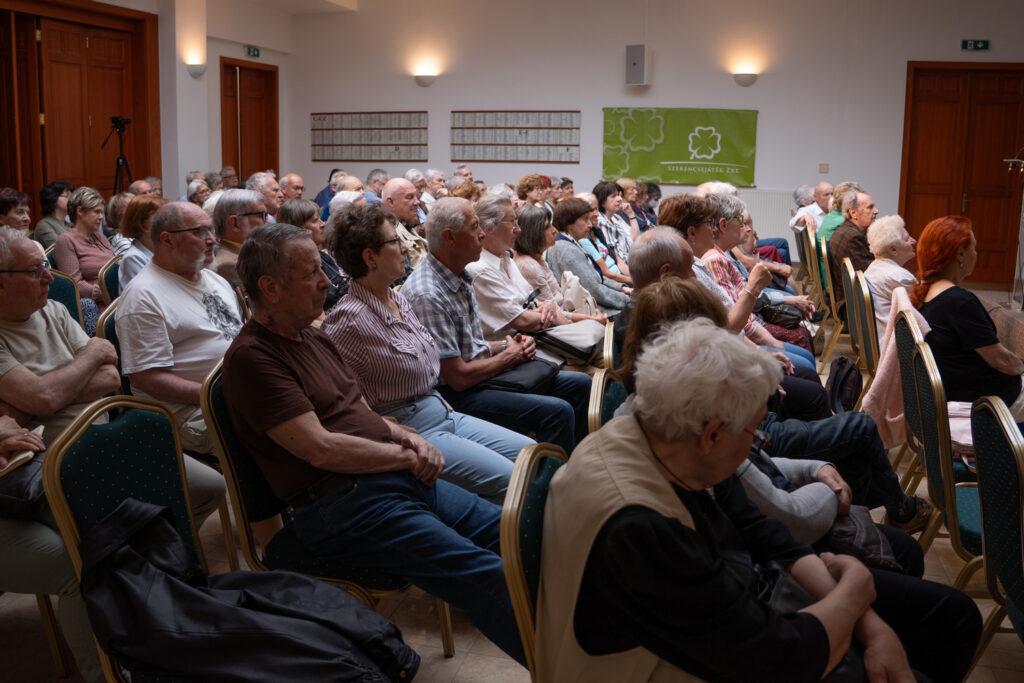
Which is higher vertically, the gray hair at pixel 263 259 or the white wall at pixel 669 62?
the white wall at pixel 669 62

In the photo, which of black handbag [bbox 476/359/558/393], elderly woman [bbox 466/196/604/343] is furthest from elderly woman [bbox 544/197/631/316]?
black handbag [bbox 476/359/558/393]

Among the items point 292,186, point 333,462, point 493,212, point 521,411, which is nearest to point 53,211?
point 292,186

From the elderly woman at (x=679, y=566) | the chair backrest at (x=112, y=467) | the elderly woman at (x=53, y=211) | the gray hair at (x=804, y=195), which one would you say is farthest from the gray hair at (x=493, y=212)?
the gray hair at (x=804, y=195)

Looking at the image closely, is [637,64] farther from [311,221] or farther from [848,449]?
[848,449]

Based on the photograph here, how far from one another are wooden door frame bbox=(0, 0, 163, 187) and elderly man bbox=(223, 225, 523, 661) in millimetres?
8189

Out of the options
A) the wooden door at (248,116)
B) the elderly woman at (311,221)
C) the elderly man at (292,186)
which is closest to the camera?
the elderly woman at (311,221)

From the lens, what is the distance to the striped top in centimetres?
272

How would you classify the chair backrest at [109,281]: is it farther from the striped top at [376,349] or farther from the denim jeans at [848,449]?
the denim jeans at [848,449]

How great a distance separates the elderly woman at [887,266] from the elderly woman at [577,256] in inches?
54.4

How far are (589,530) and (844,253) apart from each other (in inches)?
215

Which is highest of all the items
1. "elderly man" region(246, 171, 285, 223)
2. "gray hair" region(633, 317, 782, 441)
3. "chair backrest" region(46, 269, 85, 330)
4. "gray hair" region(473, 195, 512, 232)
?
"elderly man" region(246, 171, 285, 223)

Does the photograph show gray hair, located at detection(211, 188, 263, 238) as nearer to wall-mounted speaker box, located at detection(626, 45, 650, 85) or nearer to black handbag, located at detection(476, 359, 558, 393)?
black handbag, located at detection(476, 359, 558, 393)

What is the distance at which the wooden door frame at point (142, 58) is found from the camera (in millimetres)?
9344

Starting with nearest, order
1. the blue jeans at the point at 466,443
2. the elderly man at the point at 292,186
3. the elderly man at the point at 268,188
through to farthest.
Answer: the blue jeans at the point at 466,443 → the elderly man at the point at 268,188 → the elderly man at the point at 292,186
